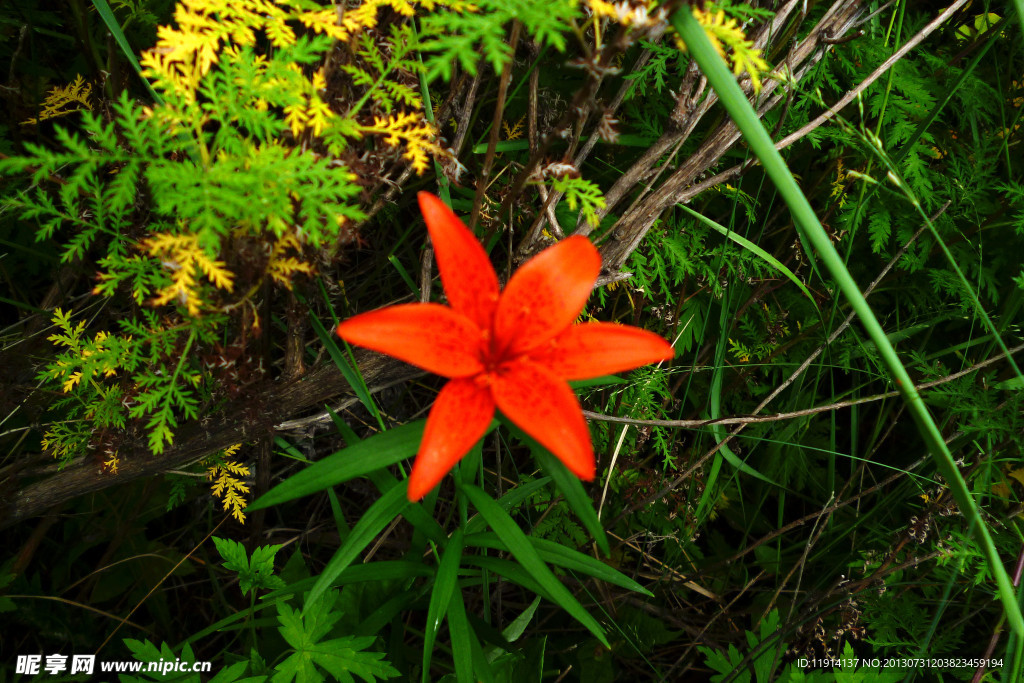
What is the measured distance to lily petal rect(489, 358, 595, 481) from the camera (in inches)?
39.4

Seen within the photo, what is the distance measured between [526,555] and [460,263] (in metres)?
0.56

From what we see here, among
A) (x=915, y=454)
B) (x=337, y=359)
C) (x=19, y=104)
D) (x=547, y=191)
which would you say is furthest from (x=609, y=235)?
(x=19, y=104)

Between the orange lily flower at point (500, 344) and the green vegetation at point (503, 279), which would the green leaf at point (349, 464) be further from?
the orange lily flower at point (500, 344)

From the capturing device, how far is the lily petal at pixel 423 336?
978mm

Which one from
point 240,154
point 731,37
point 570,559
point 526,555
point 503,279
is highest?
point 731,37

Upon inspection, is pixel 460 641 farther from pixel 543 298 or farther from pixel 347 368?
pixel 543 298

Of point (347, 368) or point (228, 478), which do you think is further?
point (228, 478)

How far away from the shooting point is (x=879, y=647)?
1.94 meters

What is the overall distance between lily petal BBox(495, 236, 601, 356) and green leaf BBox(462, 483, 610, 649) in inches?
13.8

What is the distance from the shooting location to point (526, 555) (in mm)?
1242

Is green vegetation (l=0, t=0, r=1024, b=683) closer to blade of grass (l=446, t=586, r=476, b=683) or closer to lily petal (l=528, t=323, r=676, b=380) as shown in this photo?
blade of grass (l=446, t=586, r=476, b=683)

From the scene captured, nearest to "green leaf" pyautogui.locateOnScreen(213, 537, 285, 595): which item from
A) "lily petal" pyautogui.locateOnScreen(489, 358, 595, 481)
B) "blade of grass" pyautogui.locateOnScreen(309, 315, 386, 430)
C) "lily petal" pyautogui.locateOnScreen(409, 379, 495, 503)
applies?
"blade of grass" pyautogui.locateOnScreen(309, 315, 386, 430)

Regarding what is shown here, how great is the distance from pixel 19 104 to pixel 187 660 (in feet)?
4.87

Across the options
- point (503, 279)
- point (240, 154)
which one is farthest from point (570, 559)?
point (240, 154)
